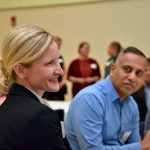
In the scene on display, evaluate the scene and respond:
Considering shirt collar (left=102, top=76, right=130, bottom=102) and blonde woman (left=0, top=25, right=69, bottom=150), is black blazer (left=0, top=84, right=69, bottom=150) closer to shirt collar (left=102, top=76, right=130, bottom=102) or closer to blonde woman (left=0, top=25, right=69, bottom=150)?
blonde woman (left=0, top=25, right=69, bottom=150)

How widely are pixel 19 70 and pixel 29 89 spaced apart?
79 millimetres

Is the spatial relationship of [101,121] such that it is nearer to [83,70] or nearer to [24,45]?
[24,45]

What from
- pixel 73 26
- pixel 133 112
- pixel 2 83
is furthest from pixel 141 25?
pixel 2 83

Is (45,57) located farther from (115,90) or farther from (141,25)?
(141,25)

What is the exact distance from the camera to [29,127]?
3.69ft

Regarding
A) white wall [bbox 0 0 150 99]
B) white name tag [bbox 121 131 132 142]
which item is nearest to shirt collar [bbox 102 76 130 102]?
white name tag [bbox 121 131 132 142]

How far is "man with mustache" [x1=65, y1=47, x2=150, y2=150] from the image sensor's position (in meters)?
1.86

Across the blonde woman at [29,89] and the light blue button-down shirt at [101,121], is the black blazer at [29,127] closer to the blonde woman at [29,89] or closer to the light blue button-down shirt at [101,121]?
the blonde woman at [29,89]

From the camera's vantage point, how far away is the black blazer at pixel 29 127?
1122 mm

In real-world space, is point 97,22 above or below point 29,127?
below

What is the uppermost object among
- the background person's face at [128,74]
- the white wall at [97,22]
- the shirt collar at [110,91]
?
the background person's face at [128,74]

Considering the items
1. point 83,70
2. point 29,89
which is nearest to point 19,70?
point 29,89

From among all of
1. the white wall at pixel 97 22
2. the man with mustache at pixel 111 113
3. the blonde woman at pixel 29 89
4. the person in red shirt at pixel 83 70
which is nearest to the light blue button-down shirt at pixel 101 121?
the man with mustache at pixel 111 113

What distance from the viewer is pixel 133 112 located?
2.16m
